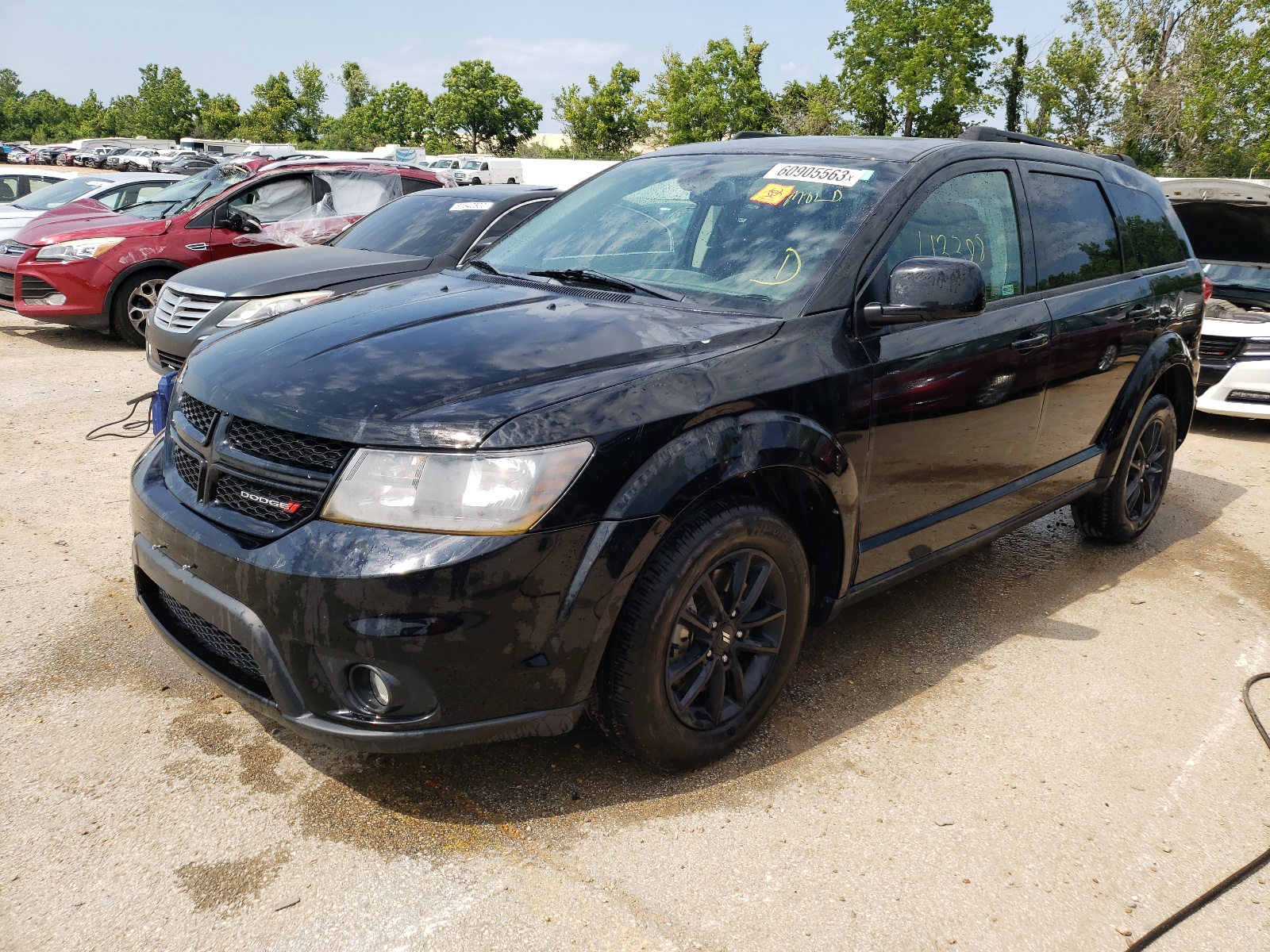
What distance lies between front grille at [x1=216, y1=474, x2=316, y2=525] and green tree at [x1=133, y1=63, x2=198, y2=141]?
107 m

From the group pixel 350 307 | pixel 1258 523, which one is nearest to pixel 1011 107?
pixel 1258 523

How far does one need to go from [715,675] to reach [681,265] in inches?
53.3

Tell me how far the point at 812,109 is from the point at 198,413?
5777cm

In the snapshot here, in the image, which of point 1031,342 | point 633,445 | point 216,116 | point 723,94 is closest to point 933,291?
point 1031,342

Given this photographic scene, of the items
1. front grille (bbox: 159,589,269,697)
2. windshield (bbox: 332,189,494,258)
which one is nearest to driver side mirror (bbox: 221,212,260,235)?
windshield (bbox: 332,189,494,258)

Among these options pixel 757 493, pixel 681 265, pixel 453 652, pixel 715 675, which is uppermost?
pixel 681 265

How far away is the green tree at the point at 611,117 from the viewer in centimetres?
6488

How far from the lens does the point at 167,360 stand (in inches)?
286

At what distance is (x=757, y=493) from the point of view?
2924 mm

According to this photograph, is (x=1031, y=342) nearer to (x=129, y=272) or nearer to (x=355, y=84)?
(x=129, y=272)

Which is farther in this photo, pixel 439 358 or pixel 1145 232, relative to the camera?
pixel 1145 232

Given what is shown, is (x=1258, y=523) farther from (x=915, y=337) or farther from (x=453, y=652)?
(x=453, y=652)

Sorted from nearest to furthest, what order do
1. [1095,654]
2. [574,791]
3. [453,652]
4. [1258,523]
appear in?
[453,652] → [574,791] → [1095,654] → [1258,523]

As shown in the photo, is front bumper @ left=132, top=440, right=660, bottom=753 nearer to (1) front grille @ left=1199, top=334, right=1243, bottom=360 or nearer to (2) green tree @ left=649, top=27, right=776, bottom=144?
(1) front grille @ left=1199, top=334, right=1243, bottom=360
